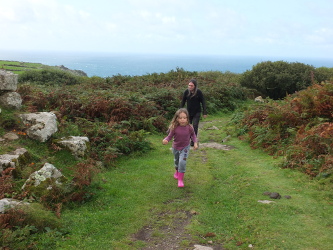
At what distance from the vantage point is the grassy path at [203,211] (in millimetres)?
5676

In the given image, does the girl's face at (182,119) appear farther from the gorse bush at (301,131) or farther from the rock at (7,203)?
the rock at (7,203)

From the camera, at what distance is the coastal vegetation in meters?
5.77

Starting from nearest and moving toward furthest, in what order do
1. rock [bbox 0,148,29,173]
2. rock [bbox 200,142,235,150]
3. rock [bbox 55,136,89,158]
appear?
1. rock [bbox 0,148,29,173]
2. rock [bbox 55,136,89,158]
3. rock [bbox 200,142,235,150]

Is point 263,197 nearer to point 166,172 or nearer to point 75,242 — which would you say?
point 166,172

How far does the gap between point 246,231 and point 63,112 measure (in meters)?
9.79

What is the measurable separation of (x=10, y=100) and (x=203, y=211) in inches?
315

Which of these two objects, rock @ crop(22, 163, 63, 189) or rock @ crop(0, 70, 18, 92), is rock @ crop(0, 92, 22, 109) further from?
rock @ crop(22, 163, 63, 189)

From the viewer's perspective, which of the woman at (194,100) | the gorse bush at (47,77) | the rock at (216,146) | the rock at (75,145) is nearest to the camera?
the rock at (75,145)

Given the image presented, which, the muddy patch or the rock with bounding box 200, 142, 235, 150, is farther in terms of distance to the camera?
the rock with bounding box 200, 142, 235, 150

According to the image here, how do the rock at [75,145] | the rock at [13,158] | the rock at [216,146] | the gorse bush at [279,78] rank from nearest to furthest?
1. the rock at [13,158]
2. the rock at [75,145]
3. the rock at [216,146]
4. the gorse bush at [279,78]

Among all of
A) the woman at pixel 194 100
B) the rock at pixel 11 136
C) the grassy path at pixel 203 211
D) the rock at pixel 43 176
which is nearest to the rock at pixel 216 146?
the woman at pixel 194 100

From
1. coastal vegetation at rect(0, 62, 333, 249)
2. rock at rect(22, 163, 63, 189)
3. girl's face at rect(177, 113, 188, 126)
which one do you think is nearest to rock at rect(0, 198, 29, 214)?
coastal vegetation at rect(0, 62, 333, 249)

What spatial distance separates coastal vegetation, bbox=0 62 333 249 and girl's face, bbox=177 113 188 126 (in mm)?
1760

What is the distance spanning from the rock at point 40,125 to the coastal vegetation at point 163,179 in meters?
0.25
